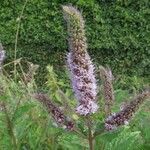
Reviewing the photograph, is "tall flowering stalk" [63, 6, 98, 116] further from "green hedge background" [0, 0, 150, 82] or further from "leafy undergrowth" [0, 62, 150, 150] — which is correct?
"green hedge background" [0, 0, 150, 82]

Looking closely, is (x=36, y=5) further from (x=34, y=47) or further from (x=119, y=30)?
(x=119, y=30)

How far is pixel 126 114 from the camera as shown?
2.54m

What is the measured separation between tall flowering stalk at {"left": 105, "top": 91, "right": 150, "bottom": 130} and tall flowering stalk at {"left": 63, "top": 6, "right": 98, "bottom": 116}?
112 mm

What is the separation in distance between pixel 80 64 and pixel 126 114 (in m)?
0.29

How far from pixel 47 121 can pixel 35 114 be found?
0.24m

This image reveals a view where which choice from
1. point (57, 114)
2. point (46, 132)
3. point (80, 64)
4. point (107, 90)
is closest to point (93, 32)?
point (46, 132)

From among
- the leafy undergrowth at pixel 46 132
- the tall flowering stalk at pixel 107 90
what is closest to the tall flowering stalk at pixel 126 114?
the leafy undergrowth at pixel 46 132

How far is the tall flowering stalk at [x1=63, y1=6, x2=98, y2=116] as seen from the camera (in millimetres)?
2387

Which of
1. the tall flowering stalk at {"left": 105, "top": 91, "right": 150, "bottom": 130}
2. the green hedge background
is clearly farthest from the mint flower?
the green hedge background

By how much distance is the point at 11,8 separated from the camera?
1077 cm

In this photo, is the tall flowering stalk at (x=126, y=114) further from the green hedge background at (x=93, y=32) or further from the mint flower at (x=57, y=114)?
the green hedge background at (x=93, y=32)

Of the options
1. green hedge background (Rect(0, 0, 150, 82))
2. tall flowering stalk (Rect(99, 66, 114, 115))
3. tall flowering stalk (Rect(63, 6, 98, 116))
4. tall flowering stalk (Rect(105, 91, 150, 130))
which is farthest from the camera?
green hedge background (Rect(0, 0, 150, 82))

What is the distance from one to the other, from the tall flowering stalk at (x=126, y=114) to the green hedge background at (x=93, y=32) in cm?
802

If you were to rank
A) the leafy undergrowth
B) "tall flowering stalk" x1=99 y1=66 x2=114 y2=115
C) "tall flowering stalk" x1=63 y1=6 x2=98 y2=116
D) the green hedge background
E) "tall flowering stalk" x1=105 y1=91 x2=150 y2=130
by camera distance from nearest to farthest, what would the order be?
"tall flowering stalk" x1=63 y1=6 x2=98 y2=116 < "tall flowering stalk" x1=105 y1=91 x2=150 y2=130 < the leafy undergrowth < "tall flowering stalk" x1=99 y1=66 x2=114 y2=115 < the green hedge background
